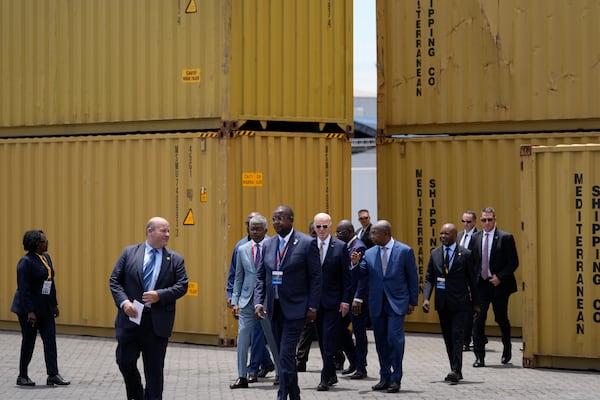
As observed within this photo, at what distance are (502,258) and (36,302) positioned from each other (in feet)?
18.9

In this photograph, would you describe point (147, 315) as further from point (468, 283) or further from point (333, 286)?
point (468, 283)

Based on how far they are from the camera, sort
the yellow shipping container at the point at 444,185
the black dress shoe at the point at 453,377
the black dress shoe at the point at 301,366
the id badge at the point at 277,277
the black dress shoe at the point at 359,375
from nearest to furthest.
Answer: the id badge at the point at 277,277, the black dress shoe at the point at 453,377, the black dress shoe at the point at 359,375, the black dress shoe at the point at 301,366, the yellow shipping container at the point at 444,185

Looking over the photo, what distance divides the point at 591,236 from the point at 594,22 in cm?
493

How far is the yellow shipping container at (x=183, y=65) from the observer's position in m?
16.5

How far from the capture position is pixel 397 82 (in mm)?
18734

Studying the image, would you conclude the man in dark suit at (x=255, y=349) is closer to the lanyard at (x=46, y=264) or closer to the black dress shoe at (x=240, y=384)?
the black dress shoe at (x=240, y=384)

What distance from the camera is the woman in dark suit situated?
1258 centimetres

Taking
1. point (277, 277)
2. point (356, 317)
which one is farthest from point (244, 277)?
point (277, 277)

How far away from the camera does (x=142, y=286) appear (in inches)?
394

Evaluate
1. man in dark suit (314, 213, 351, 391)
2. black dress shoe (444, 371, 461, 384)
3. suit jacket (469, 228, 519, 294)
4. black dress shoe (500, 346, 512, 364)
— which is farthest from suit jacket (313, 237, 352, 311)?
black dress shoe (500, 346, 512, 364)

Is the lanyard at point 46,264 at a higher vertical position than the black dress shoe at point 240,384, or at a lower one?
higher

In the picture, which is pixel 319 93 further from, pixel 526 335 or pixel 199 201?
pixel 526 335

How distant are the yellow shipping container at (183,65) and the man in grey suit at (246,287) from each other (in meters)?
3.62

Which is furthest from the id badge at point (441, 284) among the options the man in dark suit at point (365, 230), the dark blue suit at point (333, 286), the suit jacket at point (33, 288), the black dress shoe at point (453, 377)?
the man in dark suit at point (365, 230)
